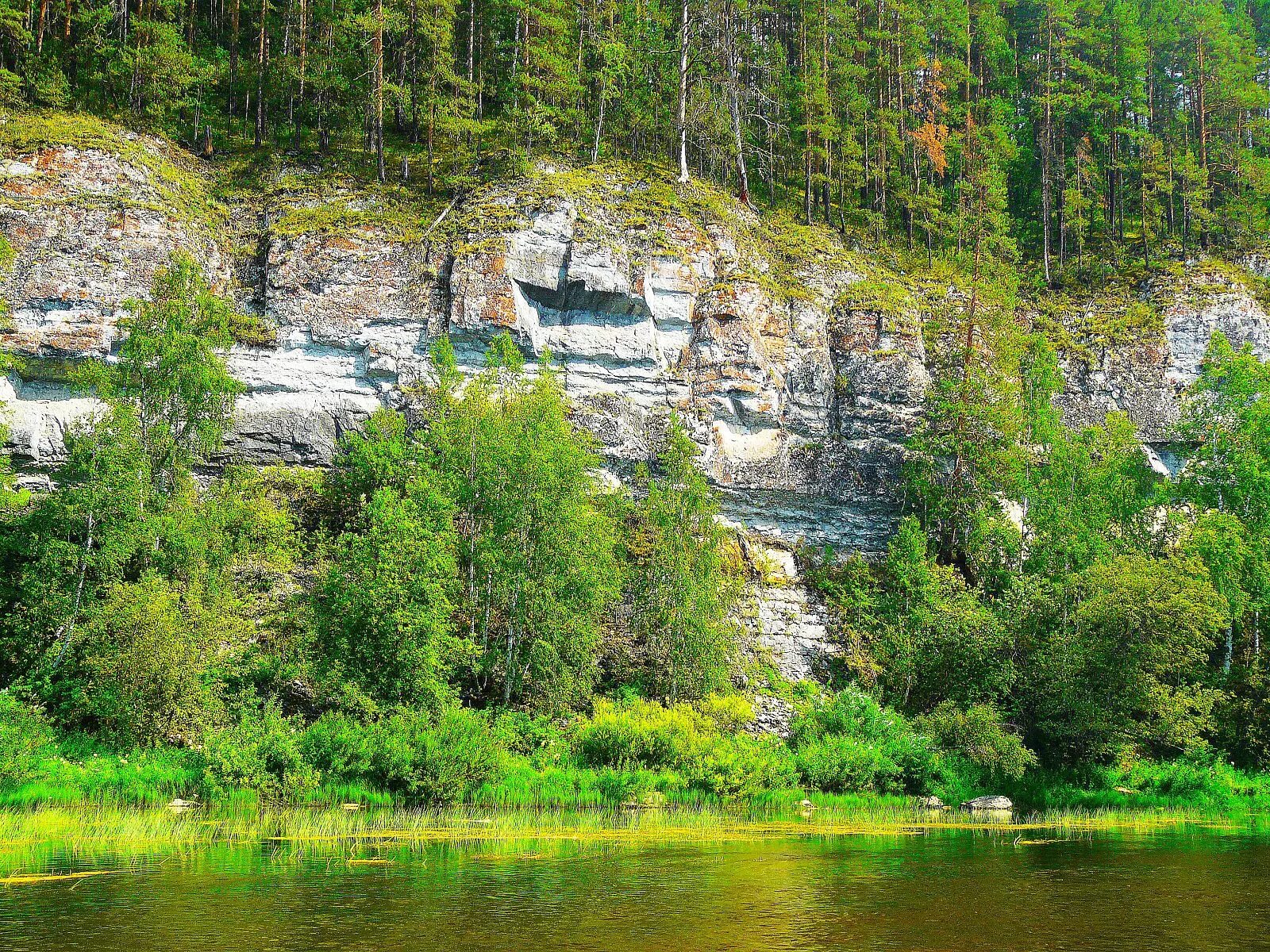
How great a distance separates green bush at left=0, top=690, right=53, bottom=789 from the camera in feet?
66.9

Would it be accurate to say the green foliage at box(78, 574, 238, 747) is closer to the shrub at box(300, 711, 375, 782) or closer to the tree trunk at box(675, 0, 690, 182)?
the shrub at box(300, 711, 375, 782)

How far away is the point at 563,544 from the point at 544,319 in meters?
12.0

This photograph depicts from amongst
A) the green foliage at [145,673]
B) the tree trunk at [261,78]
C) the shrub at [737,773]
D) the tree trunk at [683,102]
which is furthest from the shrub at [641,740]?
the tree trunk at [261,78]

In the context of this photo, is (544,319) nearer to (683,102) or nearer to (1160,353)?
(683,102)

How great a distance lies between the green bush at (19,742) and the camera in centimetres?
2039

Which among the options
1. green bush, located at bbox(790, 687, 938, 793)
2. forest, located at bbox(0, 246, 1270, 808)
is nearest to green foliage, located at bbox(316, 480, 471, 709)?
forest, located at bbox(0, 246, 1270, 808)

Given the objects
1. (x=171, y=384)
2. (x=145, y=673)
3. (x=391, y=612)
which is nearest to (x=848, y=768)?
(x=391, y=612)

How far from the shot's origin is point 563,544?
98.2ft

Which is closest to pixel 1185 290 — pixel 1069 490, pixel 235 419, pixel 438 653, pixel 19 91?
pixel 1069 490

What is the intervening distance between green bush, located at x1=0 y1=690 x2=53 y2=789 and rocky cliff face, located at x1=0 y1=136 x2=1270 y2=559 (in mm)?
13296

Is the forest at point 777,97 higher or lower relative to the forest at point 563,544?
higher

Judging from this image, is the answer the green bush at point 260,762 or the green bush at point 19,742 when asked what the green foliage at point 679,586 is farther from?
the green bush at point 19,742

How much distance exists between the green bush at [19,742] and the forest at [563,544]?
168 mm

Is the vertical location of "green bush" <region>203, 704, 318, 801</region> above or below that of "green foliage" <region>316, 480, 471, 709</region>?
below
